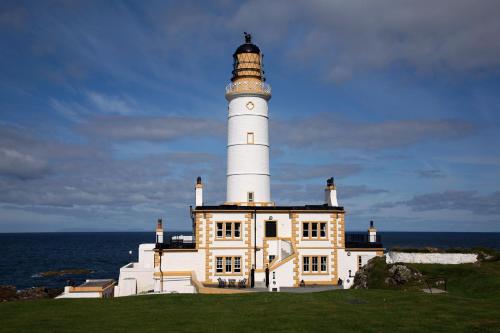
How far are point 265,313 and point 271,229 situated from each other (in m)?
18.7

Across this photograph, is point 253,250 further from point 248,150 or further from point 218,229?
point 248,150

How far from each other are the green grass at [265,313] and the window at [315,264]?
528 inches

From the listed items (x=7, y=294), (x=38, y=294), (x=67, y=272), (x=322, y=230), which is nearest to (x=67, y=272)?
(x=67, y=272)

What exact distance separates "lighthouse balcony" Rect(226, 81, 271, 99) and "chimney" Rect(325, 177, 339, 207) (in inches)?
343

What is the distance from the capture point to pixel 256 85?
40.7m

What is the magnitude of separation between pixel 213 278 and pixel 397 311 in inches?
766

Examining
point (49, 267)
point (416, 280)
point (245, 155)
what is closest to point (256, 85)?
point (245, 155)

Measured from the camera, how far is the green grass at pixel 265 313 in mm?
16172

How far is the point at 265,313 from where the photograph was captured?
18281mm

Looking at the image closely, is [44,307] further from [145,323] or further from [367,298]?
[367,298]

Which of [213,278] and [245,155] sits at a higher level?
[245,155]

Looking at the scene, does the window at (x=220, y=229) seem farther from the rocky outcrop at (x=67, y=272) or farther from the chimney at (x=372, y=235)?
the rocky outcrop at (x=67, y=272)

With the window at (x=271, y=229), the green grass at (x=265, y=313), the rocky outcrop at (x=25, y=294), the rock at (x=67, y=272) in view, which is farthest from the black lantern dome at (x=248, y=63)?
the rock at (x=67, y=272)

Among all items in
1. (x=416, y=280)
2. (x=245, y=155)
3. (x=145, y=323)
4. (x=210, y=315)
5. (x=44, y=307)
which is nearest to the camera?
(x=145, y=323)
